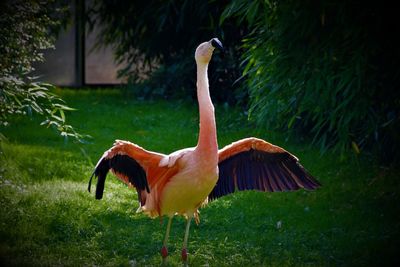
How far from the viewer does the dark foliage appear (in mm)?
9406

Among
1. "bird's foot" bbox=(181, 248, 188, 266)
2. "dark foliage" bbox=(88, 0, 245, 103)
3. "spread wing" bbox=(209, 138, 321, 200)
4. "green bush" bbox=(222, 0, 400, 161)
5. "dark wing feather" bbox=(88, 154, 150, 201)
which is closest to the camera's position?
"dark wing feather" bbox=(88, 154, 150, 201)

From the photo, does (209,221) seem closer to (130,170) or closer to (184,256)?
(184,256)

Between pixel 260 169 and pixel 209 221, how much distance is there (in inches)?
37.1

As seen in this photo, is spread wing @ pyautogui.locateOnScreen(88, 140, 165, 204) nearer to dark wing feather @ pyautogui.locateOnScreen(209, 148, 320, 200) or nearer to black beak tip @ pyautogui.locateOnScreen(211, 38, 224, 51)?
dark wing feather @ pyautogui.locateOnScreen(209, 148, 320, 200)

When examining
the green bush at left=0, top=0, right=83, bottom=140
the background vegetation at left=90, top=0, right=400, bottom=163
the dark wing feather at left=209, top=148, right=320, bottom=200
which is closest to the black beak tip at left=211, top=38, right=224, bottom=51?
the dark wing feather at left=209, top=148, right=320, bottom=200

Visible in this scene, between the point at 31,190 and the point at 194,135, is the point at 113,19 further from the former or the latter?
the point at 31,190

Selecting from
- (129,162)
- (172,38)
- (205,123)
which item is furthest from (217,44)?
(172,38)

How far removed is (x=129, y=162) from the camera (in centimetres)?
442

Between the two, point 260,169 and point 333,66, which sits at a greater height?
point 333,66

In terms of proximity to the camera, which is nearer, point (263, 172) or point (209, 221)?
point (263, 172)

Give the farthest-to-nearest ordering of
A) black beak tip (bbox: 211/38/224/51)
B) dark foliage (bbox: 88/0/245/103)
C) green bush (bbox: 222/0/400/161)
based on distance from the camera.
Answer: dark foliage (bbox: 88/0/245/103) < green bush (bbox: 222/0/400/161) < black beak tip (bbox: 211/38/224/51)

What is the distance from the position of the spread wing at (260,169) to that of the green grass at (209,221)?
51 centimetres

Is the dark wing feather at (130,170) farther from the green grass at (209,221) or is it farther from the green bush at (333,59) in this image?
the green bush at (333,59)

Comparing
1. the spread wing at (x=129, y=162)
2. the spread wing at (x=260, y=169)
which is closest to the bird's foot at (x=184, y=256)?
the spread wing at (x=129, y=162)
